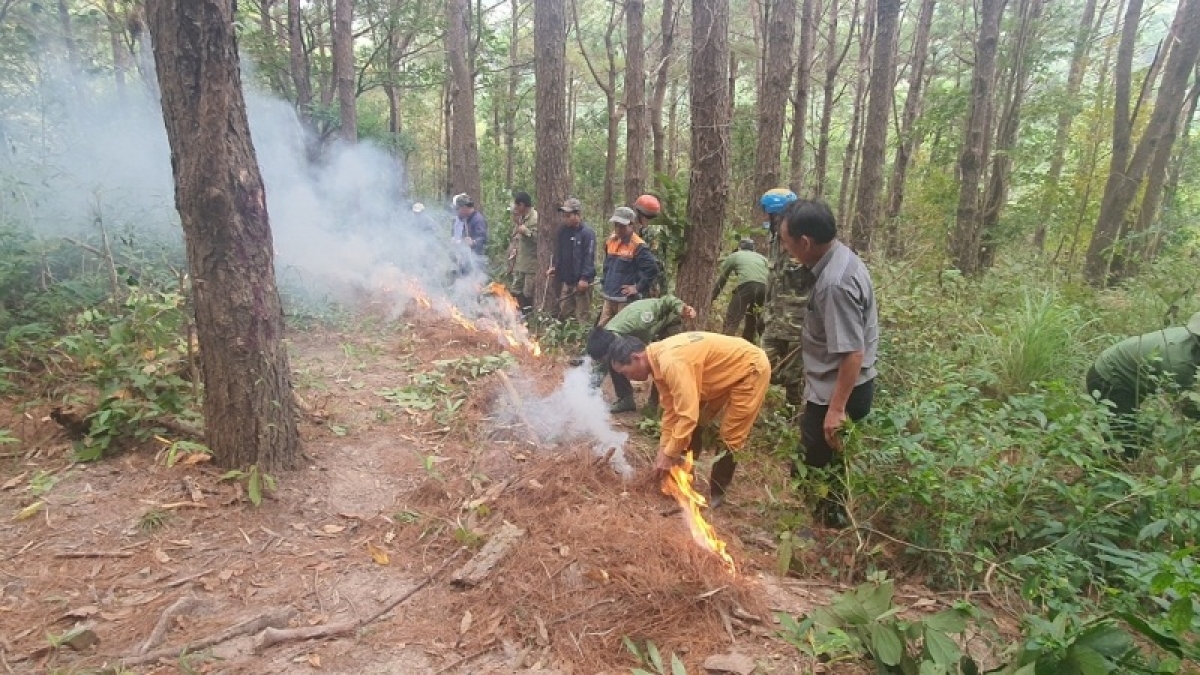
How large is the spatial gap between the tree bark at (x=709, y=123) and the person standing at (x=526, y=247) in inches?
136

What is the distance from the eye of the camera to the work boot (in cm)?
605

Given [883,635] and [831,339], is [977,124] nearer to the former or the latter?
[831,339]

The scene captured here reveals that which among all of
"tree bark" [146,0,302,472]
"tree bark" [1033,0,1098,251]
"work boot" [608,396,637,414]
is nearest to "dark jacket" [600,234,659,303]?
"work boot" [608,396,637,414]

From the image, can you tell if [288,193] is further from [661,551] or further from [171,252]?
[661,551]

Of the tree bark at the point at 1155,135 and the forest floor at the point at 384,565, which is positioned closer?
the forest floor at the point at 384,565

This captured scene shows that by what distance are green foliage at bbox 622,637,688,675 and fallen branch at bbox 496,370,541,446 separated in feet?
7.85

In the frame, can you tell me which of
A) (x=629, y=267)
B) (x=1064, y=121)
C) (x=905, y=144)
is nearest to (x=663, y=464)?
(x=629, y=267)

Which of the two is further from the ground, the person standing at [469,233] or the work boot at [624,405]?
the person standing at [469,233]

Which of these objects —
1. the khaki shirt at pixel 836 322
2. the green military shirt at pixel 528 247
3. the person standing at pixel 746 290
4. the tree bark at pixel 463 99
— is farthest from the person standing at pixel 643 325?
the tree bark at pixel 463 99

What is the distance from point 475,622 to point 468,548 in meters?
0.59

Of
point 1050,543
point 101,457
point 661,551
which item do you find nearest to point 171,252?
point 101,457

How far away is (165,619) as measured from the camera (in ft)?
9.64

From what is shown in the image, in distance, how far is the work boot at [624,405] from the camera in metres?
6.05

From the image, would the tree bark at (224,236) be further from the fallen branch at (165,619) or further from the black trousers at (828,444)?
the black trousers at (828,444)
